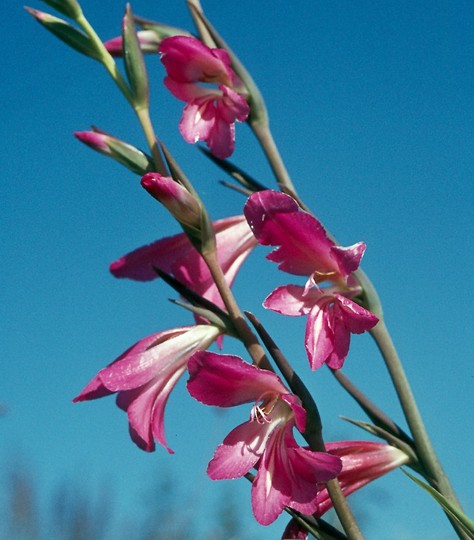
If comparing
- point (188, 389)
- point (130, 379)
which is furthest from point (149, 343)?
point (188, 389)

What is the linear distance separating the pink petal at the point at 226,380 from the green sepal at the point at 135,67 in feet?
1.25

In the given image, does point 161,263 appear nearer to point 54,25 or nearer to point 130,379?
point 130,379

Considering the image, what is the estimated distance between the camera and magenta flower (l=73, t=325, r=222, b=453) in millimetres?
975

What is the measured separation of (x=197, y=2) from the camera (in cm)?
138

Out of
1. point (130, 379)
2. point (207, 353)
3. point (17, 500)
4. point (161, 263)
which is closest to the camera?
point (207, 353)

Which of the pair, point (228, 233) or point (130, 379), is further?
point (228, 233)

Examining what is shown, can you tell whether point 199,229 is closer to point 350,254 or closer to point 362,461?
point 350,254

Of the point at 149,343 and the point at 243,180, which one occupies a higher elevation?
the point at 243,180

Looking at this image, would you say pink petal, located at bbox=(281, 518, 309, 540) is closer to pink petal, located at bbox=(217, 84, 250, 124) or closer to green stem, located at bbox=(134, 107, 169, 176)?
green stem, located at bbox=(134, 107, 169, 176)

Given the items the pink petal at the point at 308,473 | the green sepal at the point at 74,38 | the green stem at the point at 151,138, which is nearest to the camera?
the pink petal at the point at 308,473

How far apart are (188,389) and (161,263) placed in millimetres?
282

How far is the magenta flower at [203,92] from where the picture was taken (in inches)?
46.8

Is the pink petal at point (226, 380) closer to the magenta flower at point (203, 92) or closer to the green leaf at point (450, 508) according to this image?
Answer: the green leaf at point (450, 508)

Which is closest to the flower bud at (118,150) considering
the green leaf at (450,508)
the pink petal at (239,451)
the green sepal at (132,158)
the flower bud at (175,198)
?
the green sepal at (132,158)
